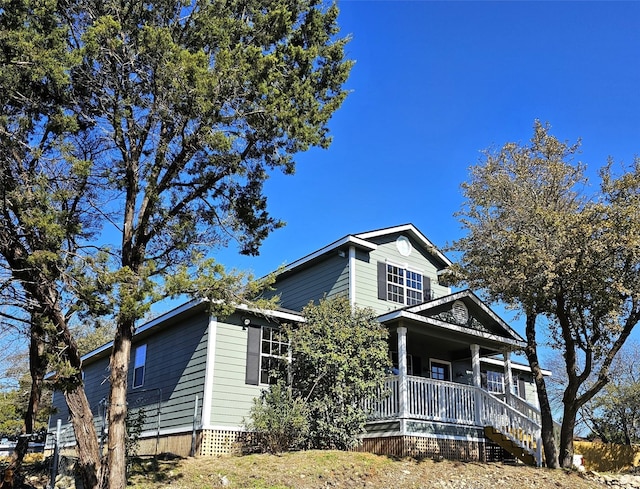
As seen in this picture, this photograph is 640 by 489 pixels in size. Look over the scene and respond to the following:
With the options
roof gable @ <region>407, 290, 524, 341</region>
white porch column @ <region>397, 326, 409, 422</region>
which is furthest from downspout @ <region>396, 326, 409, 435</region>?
roof gable @ <region>407, 290, 524, 341</region>

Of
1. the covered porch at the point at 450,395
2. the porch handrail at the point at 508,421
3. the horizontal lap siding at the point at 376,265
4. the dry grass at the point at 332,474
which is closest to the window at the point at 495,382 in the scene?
the covered porch at the point at 450,395

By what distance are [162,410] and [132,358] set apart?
3236mm

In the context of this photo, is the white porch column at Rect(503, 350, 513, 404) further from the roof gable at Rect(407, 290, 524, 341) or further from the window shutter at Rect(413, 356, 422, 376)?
the window shutter at Rect(413, 356, 422, 376)

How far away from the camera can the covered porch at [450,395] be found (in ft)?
47.9

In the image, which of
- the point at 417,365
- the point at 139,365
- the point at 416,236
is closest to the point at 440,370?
the point at 417,365

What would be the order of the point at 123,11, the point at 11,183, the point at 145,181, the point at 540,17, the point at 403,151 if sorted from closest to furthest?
the point at 11,183 < the point at 123,11 < the point at 145,181 < the point at 540,17 < the point at 403,151

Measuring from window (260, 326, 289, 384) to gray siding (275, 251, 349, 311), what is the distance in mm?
2776

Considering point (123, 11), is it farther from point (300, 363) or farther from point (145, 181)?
point (300, 363)

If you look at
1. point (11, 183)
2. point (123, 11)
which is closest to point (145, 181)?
point (11, 183)

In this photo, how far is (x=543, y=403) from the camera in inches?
584

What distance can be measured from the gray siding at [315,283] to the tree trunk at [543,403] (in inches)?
203

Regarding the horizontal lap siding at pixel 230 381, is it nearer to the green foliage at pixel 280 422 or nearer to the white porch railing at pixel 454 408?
the green foliage at pixel 280 422

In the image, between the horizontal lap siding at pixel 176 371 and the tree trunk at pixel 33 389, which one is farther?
the horizontal lap siding at pixel 176 371

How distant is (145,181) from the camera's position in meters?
10.8
